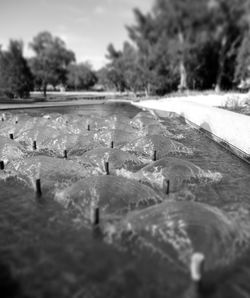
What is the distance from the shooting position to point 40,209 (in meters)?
8.85

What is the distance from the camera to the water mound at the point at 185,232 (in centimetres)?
664

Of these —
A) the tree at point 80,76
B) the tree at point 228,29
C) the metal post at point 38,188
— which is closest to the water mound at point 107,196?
the metal post at point 38,188

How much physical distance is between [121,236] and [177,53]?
48038 mm

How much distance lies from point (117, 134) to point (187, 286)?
12.8 m

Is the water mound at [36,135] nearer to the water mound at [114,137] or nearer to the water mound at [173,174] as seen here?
the water mound at [114,137]

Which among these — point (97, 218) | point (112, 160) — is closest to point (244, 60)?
point (112, 160)

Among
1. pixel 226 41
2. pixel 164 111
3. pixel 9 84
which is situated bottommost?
pixel 164 111

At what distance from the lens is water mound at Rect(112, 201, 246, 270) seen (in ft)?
21.8

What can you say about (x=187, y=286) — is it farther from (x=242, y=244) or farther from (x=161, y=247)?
(x=242, y=244)

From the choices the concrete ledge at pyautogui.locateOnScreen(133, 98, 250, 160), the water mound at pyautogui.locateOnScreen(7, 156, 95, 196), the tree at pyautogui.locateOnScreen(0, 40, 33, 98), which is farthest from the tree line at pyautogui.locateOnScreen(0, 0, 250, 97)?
the water mound at pyautogui.locateOnScreen(7, 156, 95, 196)

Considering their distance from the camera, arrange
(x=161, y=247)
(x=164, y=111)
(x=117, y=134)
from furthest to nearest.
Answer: (x=164, y=111) < (x=117, y=134) < (x=161, y=247)

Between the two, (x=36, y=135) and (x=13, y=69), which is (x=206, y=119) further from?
(x=13, y=69)

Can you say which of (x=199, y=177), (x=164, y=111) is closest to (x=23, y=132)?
(x=199, y=177)

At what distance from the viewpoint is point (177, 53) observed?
5034 cm
